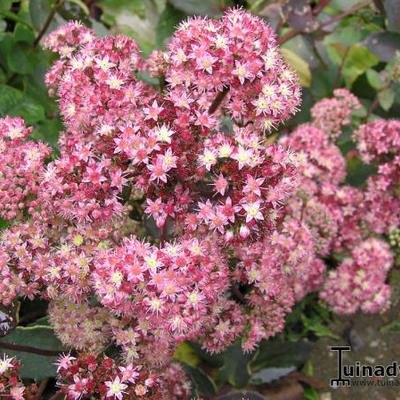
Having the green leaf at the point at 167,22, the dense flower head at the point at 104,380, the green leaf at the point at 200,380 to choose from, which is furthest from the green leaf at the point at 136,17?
the dense flower head at the point at 104,380

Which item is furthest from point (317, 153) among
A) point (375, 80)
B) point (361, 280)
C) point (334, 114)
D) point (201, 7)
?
point (201, 7)

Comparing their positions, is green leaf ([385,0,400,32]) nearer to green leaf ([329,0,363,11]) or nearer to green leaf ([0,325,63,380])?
green leaf ([329,0,363,11])

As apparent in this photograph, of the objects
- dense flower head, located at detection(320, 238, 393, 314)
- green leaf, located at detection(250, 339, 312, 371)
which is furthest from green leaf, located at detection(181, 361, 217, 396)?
dense flower head, located at detection(320, 238, 393, 314)

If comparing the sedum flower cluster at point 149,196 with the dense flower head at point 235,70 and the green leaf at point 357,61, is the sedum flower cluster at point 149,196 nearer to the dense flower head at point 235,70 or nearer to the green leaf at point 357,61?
the dense flower head at point 235,70

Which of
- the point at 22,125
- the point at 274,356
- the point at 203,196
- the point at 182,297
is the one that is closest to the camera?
the point at 182,297

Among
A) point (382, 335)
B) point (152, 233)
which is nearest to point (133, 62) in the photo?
point (152, 233)

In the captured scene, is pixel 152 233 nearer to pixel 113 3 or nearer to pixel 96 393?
pixel 96 393

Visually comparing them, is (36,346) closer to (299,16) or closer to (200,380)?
(200,380)
